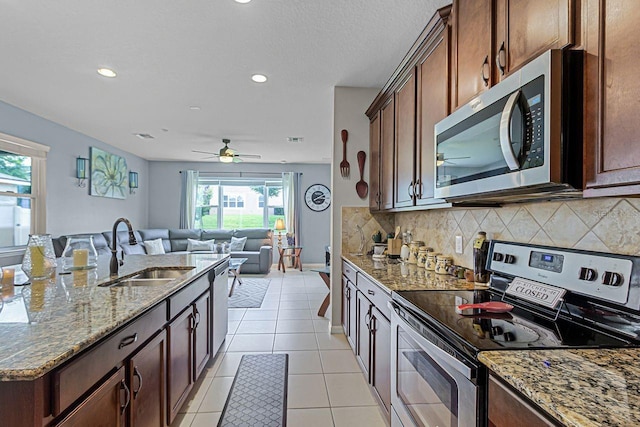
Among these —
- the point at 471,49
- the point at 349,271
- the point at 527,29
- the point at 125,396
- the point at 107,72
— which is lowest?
the point at 125,396

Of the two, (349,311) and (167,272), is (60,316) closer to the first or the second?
(167,272)

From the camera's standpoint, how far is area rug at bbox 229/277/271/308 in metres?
4.54

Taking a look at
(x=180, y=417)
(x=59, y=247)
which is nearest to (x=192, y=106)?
(x=59, y=247)

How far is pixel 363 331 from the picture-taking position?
7.83 ft

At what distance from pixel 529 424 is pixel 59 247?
528cm

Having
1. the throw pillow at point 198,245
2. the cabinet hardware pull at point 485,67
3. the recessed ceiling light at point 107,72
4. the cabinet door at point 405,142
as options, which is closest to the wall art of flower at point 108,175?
the throw pillow at point 198,245

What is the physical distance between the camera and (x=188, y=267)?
2438mm

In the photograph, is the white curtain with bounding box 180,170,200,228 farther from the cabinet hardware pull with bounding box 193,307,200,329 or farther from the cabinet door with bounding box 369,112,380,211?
the cabinet hardware pull with bounding box 193,307,200,329

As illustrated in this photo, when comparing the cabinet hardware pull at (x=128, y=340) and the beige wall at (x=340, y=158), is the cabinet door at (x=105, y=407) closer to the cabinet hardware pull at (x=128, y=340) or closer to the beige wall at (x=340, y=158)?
the cabinet hardware pull at (x=128, y=340)

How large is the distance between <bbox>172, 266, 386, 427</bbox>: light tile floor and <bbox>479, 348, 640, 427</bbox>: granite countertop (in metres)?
1.41

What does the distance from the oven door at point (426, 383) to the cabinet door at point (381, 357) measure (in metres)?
0.16

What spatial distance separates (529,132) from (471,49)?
65 centimetres

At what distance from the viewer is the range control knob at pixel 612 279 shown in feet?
3.44

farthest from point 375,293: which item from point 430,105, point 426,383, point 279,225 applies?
point 279,225
